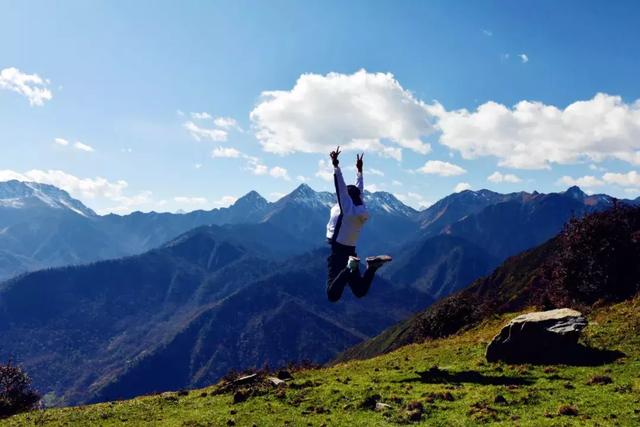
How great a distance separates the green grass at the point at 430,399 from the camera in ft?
49.3

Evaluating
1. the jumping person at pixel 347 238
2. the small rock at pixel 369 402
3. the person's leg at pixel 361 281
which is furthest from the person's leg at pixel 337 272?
the small rock at pixel 369 402

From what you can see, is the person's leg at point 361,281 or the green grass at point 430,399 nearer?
the green grass at point 430,399

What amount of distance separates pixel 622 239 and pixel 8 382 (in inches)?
2041

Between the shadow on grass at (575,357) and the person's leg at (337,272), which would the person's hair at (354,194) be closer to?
the person's leg at (337,272)

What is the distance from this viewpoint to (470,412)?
15273 millimetres

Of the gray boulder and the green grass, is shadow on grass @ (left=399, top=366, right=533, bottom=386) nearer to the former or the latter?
the green grass

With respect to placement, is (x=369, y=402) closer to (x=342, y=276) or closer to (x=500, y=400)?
(x=500, y=400)

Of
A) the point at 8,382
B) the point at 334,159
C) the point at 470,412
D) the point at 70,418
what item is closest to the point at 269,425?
the point at 470,412

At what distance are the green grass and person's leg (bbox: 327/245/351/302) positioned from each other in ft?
13.5

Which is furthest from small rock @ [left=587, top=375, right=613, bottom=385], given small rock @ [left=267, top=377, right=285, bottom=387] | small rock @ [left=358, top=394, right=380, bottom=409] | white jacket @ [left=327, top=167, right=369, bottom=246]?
small rock @ [left=267, top=377, right=285, bottom=387]

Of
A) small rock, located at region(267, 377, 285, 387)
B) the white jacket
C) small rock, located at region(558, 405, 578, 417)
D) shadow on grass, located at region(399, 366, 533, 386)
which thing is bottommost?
small rock, located at region(267, 377, 285, 387)

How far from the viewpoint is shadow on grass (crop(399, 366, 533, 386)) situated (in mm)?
19172

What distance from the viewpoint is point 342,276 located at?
18.1 meters

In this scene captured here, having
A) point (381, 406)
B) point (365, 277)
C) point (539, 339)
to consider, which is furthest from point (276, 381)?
point (539, 339)
